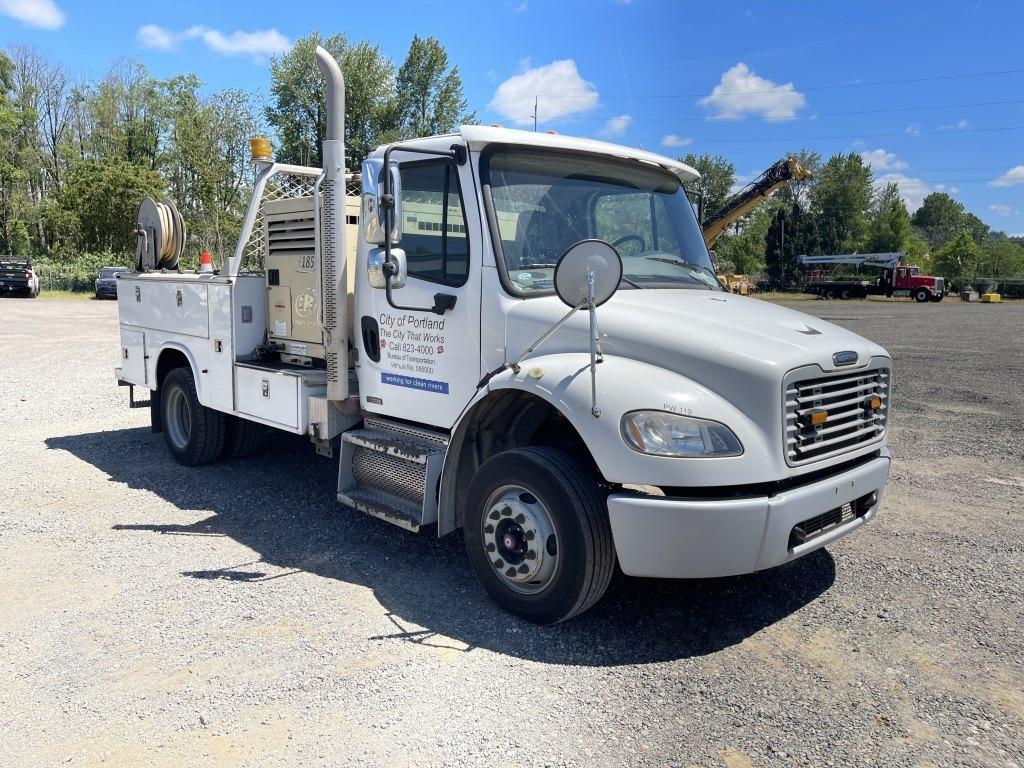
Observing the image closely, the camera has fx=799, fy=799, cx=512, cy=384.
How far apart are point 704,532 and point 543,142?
2.40m

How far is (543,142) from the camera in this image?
4.62 metres

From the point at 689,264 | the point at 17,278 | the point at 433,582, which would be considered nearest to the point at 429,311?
the point at 433,582

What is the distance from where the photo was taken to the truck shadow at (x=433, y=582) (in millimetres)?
4043

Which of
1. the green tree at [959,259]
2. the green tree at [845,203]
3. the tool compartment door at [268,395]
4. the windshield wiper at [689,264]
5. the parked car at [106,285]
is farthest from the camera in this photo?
the green tree at [845,203]

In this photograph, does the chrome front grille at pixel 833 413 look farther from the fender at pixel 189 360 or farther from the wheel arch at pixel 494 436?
the fender at pixel 189 360

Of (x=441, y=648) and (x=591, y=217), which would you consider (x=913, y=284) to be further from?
(x=441, y=648)

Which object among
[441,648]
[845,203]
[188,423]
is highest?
[845,203]

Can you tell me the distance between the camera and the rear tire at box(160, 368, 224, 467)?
7.08 meters

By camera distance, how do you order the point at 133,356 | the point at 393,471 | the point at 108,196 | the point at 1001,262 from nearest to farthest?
1. the point at 393,471
2. the point at 133,356
3. the point at 108,196
4. the point at 1001,262

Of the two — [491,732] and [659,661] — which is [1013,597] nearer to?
[659,661]

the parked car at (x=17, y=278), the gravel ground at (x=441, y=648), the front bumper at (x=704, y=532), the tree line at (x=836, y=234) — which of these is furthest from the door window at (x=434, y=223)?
the tree line at (x=836, y=234)

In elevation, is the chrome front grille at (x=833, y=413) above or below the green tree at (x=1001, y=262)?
below

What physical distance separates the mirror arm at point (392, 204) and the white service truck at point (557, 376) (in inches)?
0.7

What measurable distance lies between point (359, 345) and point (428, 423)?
82 centimetres
